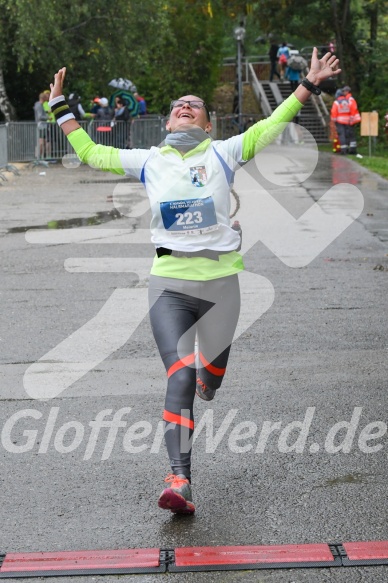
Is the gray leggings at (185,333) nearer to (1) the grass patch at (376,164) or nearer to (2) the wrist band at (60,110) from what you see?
(2) the wrist band at (60,110)

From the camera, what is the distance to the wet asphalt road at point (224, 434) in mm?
4961

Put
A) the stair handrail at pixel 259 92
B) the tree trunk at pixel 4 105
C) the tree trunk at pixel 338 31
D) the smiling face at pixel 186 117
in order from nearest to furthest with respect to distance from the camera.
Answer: the smiling face at pixel 186 117, the tree trunk at pixel 4 105, the tree trunk at pixel 338 31, the stair handrail at pixel 259 92

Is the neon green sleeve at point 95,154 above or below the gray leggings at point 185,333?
above

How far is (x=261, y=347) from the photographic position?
→ 891 centimetres

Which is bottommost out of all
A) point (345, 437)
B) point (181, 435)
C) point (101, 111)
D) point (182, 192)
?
point (101, 111)

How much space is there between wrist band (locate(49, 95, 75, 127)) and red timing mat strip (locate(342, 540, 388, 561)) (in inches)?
102

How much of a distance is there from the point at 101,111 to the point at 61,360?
25.1 meters

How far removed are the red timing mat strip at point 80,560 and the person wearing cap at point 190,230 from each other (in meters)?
0.74

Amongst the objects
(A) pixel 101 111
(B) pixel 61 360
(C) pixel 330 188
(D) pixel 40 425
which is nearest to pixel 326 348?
(B) pixel 61 360

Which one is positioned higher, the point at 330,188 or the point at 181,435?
the point at 181,435

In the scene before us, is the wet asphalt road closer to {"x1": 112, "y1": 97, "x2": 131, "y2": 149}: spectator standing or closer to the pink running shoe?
the pink running shoe

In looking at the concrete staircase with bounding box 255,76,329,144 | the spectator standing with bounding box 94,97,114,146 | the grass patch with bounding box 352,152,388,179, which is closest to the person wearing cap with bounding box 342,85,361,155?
the grass patch with bounding box 352,152,388,179

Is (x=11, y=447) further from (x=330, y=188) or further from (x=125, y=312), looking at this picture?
(x=330, y=188)

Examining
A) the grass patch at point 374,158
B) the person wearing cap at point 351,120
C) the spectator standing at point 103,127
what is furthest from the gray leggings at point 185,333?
the spectator standing at point 103,127
